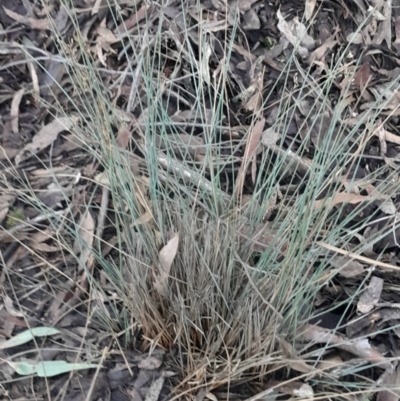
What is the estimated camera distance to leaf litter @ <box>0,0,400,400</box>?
95cm

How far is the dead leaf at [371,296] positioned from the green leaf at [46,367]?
0.48 metres

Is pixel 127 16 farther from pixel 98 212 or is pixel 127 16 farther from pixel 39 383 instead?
pixel 39 383

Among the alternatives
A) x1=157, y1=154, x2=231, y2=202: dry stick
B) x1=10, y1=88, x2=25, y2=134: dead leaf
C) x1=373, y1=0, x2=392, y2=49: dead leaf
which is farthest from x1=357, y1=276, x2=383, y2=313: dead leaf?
x1=10, y1=88, x2=25, y2=134: dead leaf

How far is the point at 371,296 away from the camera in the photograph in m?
1.07

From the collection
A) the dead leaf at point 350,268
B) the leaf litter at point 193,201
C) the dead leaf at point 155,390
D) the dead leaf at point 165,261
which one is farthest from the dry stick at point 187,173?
the dead leaf at point 155,390

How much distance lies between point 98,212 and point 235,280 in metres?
0.31

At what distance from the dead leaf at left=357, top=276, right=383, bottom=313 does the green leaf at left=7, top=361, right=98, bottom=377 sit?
48cm

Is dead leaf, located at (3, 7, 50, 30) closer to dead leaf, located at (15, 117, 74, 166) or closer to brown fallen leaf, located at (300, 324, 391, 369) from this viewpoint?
dead leaf, located at (15, 117, 74, 166)

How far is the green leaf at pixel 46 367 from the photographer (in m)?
0.98

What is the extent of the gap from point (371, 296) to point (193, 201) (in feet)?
1.19

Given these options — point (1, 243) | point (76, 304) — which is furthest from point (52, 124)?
point (76, 304)

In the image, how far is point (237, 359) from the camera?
3.00 ft

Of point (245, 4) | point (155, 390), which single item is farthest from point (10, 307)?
point (245, 4)

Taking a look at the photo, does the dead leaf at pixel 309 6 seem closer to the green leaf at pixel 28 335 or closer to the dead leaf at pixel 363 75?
the dead leaf at pixel 363 75
